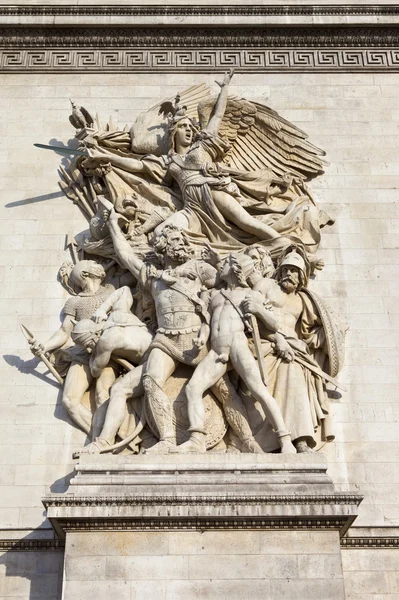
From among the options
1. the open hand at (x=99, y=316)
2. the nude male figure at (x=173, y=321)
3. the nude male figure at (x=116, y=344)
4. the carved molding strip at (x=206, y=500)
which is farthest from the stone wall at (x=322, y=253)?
the nude male figure at (x=173, y=321)

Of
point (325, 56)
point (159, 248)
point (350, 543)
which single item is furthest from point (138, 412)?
point (325, 56)

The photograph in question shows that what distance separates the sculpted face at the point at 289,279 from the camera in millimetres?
11688

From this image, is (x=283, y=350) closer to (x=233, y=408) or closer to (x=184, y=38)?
(x=233, y=408)

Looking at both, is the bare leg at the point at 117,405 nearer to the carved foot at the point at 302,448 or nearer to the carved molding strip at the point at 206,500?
the carved molding strip at the point at 206,500

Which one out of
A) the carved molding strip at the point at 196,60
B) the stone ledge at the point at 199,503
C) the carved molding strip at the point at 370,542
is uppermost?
the carved molding strip at the point at 196,60

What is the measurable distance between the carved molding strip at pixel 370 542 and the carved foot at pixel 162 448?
2162mm

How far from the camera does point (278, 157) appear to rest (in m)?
13.2

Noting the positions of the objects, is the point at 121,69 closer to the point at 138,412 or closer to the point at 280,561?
the point at 138,412

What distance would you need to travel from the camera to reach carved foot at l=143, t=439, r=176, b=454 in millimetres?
10322

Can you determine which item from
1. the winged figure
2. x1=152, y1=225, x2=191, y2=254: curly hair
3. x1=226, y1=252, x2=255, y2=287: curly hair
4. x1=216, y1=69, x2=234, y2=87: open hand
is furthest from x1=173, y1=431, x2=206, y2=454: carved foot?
x1=216, y1=69, x2=234, y2=87: open hand

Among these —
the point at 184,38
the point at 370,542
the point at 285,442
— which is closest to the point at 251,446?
the point at 285,442

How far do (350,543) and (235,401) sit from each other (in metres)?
2.02

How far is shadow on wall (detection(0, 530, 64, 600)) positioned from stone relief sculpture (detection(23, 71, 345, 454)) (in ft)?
3.88

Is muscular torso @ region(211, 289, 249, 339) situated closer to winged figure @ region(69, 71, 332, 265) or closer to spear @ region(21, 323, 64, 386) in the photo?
winged figure @ region(69, 71, 332, 265)
